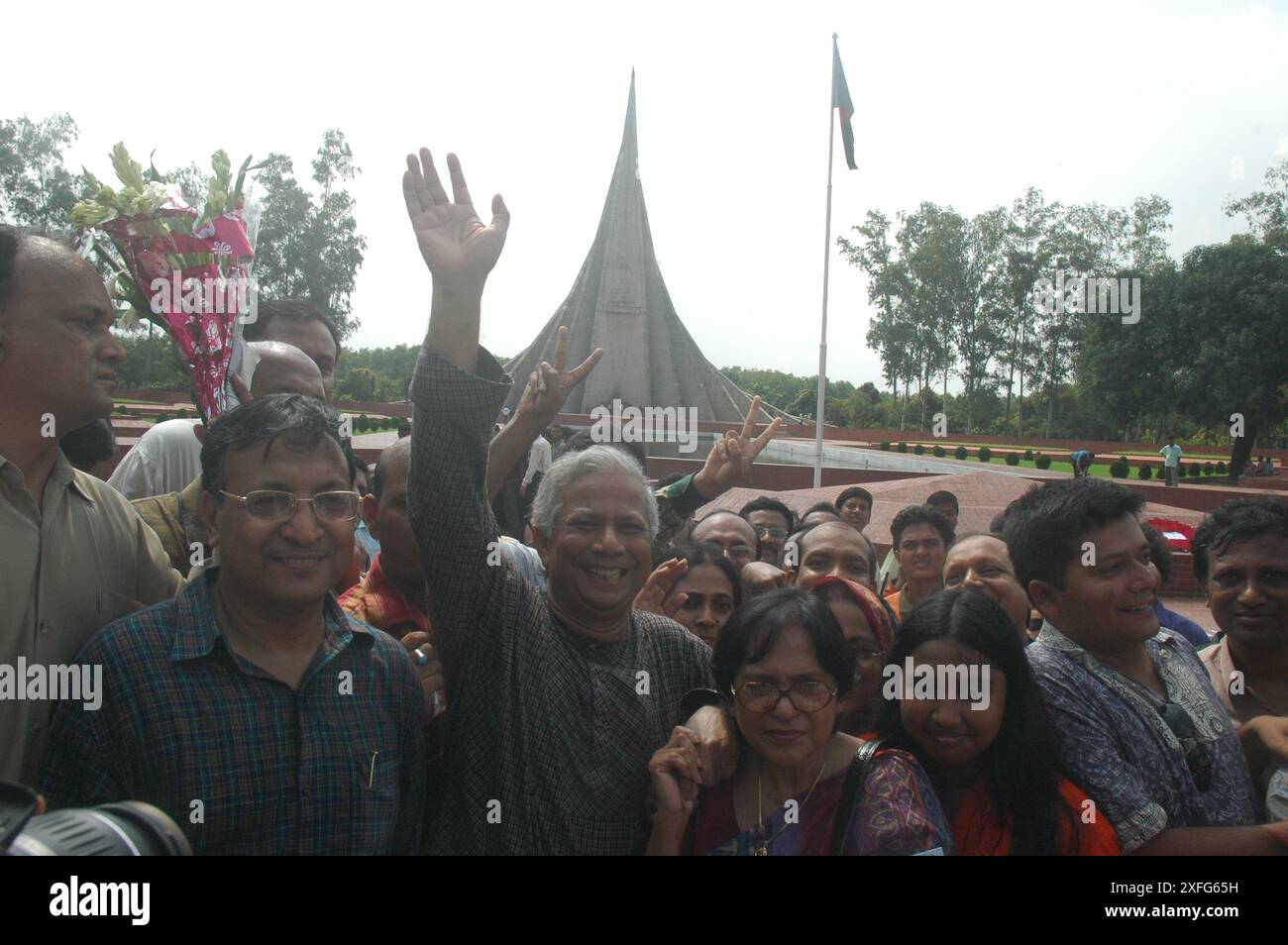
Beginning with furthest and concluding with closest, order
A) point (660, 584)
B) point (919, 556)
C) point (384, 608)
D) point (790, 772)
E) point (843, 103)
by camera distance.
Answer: point (843, 103)
point (919, 556)
point (660, 584)
point (384, 608)
point (790, 772)

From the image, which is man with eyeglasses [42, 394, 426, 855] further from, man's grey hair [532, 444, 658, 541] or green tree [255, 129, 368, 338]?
green tree [255, 129, 368, 338]

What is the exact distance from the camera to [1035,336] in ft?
84.2

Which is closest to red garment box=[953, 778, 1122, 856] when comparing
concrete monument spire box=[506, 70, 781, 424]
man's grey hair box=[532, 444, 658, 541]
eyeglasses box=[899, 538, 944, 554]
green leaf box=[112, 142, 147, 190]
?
man's grey hair box=[532, 444, 658, 541]

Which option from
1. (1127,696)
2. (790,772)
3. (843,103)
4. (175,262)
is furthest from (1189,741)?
(843,103)

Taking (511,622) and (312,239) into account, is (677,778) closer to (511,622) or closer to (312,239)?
(511,622)

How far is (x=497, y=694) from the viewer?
4.68ft

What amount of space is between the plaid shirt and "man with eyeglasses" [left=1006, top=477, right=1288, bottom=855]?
1116 millimetres

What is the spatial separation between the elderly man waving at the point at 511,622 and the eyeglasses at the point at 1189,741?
834 millimetres

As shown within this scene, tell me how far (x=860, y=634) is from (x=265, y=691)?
122 centimetres

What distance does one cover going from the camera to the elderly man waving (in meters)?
1.40

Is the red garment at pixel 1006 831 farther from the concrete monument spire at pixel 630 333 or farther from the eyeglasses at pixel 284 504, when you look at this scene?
the concrete monument spire at pixel 630 333

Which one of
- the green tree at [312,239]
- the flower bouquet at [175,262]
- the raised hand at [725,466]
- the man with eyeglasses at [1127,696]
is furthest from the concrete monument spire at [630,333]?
the man with eyeglasses at [1127,696]
